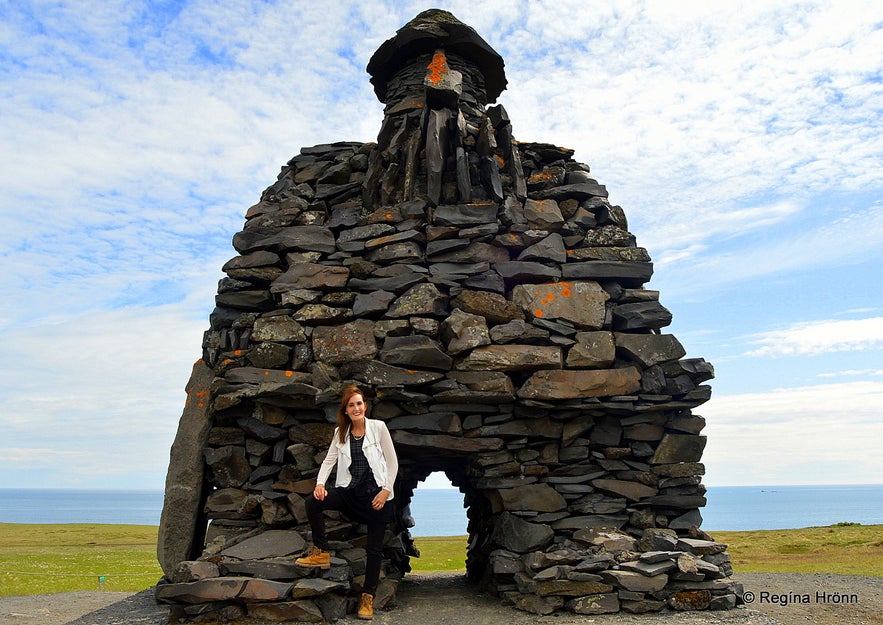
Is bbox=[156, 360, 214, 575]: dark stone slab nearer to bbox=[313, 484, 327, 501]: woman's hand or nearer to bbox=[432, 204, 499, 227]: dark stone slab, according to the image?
bbox=[313, 484, 327, 501]: woman's hand

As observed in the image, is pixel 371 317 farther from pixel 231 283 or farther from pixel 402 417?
pixel 231 283

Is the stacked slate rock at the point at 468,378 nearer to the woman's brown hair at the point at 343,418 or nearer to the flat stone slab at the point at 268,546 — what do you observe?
the flat stone slab at the point at 268,546

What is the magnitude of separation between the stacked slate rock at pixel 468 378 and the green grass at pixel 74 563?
5621mm

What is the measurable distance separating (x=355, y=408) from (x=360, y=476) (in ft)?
2.74

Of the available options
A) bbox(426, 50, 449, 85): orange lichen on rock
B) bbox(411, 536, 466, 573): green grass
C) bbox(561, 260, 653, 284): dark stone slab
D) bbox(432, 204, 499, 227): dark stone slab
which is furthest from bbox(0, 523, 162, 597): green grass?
bbox(426, 50, 449, 85): orange lichen on rock

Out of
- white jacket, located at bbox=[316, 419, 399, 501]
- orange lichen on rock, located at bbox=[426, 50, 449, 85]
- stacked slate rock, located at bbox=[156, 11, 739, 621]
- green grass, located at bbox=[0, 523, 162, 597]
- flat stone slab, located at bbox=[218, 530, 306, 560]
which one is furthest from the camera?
green grass, located at bbox=[0, 523, 162, 597]

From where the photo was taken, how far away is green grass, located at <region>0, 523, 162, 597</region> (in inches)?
497

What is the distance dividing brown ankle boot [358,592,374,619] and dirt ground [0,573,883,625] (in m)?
0.12

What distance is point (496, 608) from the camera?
8461 mm

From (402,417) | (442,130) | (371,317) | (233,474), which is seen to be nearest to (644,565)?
(402,417)

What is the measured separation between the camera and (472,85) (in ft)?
36.1

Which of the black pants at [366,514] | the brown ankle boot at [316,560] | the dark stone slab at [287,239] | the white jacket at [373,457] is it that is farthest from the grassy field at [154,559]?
the dark stone slab at [287,239]

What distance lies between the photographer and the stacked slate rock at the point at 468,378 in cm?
825

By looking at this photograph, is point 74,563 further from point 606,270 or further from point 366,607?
point 606,270
